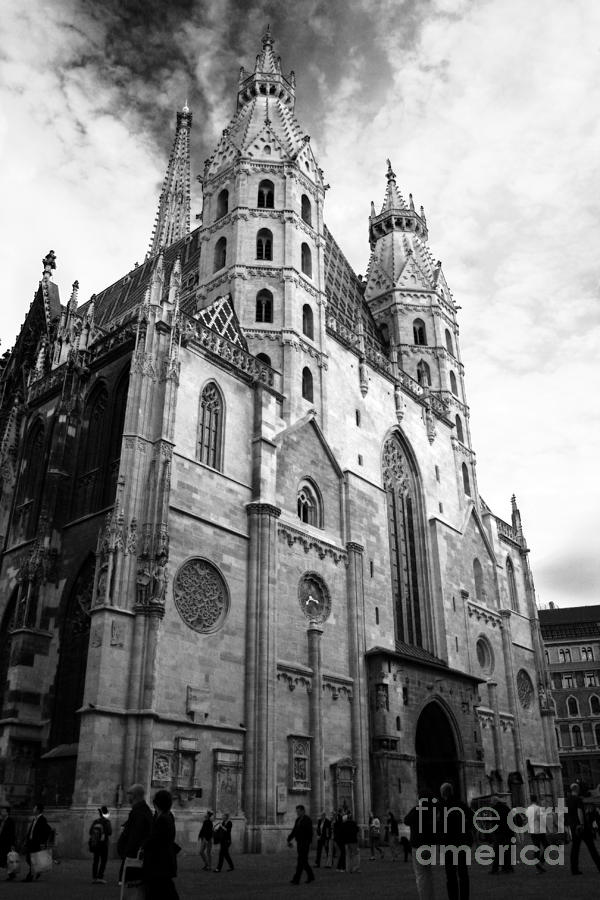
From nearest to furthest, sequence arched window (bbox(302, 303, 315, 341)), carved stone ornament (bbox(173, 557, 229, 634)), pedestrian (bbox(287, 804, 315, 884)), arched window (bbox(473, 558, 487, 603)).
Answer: pedestrian (bbox(287, 804, 315, 884)) → carved stone ornament (bbox(173, 557, 229, 634)) → arched window (bbox(302, 303, 315, 341)) → arched window (bbox(473, 558, 487, 603))

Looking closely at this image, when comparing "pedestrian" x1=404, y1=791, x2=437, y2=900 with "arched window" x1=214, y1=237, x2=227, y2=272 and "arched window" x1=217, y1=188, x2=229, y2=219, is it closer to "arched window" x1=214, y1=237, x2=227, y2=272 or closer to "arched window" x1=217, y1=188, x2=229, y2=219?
"arched window" x1=214, y1=237, x2=227, y2=272

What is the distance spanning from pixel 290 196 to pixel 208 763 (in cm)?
2455

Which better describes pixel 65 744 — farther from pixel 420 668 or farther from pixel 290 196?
pixel 290 196

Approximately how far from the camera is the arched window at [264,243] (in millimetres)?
34406

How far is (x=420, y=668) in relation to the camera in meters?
30.6

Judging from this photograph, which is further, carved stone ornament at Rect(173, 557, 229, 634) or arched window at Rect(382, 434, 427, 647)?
arched window at Rect(382, 434, 427, 647)

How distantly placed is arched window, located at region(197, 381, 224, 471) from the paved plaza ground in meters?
12.3

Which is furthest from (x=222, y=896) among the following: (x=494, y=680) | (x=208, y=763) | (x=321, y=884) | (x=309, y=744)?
(x=494, y=680)

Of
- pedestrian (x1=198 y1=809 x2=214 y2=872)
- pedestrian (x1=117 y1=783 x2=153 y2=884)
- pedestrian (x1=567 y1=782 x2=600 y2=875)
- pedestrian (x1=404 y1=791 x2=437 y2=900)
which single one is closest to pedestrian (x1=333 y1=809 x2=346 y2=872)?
pedestrian (x1=198 y1=809 x2=214 y2=872)

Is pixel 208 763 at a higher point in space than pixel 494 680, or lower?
lower

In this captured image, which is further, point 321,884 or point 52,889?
point 321,884

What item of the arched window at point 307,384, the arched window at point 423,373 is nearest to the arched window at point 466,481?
the arched window at point 423,373

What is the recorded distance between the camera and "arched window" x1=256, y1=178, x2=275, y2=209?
35.6 meters

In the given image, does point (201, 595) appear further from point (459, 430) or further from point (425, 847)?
point (459, 430)
